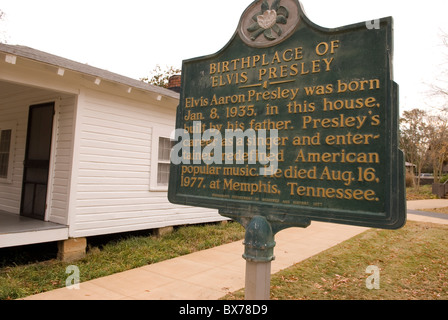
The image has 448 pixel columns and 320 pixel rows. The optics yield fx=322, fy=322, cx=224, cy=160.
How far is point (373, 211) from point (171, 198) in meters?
1.87

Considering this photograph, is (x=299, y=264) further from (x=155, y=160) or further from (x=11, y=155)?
(x=11, y=155)

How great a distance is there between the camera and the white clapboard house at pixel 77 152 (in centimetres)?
602

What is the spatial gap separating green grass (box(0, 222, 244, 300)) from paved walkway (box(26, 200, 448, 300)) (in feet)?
0.81

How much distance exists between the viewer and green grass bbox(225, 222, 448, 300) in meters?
4.70

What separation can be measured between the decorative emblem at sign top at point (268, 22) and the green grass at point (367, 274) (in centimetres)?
330

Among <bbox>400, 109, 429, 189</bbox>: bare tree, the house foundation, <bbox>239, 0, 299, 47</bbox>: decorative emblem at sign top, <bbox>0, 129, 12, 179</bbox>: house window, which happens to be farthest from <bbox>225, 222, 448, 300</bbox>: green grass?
<bbox>400, 109, 429, 189</bbox>: bare tree

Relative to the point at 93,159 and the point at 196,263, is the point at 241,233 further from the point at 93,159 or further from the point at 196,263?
the point at 93,159

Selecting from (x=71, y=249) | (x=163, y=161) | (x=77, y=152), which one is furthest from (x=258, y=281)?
(x=163, y=161)

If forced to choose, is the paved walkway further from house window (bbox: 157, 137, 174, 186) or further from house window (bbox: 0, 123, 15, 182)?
house window (bbox: 0, 123, 15, 182)

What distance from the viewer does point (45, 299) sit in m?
4.29

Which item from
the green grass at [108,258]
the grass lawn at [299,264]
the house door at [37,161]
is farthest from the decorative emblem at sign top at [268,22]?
the house door at [37,161]

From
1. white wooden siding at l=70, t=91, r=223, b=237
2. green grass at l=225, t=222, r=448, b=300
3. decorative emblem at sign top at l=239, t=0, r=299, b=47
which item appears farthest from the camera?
white wooden siding at l=70, t=91, r=223, b=237

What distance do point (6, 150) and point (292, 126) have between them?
8.64m
